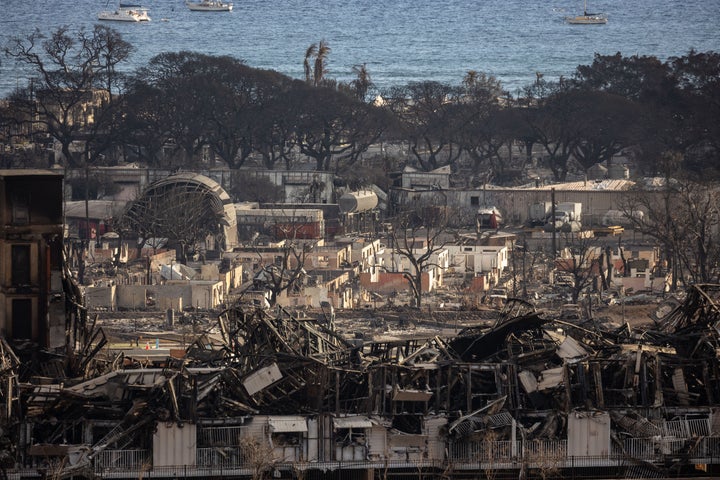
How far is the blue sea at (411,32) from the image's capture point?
12200 centimetres

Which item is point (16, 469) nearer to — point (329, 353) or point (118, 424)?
point (118, 424)

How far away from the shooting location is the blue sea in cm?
12200

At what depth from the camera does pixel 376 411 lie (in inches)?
798

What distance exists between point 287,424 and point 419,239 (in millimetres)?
25793

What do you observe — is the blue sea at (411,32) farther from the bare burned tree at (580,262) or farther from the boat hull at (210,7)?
the bare burned tree at (580,262)

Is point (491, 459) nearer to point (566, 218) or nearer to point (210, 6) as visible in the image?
point (566, 218)

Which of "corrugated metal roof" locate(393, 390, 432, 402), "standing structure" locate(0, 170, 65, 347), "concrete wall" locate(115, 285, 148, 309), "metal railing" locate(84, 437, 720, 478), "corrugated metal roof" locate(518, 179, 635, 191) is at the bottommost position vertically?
"corrugated metal roof" locate(518, 179, 635, 191)

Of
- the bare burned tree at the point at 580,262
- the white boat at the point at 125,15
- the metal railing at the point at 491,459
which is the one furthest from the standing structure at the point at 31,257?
the white boat at the point at 125,15

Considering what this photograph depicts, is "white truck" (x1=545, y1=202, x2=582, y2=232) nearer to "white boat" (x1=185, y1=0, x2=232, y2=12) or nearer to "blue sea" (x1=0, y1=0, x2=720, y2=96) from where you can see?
"blue sea" (x1=0, y1=0, x2=720, y2=96)

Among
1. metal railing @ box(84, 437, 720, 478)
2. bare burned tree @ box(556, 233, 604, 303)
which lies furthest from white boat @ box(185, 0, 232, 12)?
metal railing @ box(84, 437, 720, 478)

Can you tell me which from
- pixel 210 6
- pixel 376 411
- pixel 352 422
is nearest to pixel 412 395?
pixel 376 411

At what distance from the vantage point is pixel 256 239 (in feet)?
153

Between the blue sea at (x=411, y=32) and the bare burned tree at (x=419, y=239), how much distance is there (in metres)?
52.9

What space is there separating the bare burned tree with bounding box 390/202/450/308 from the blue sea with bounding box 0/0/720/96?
52946 millimetres
